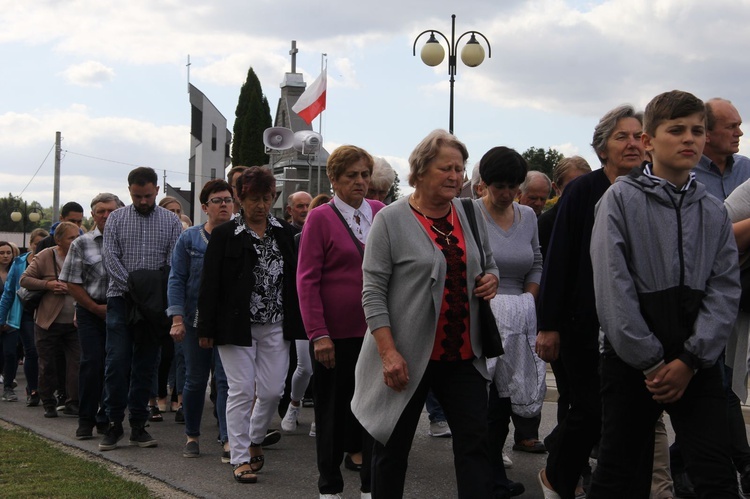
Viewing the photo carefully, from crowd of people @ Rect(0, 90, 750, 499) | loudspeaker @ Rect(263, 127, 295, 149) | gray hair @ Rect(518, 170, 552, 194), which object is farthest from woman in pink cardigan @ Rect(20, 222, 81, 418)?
loudspeaker @ Rect(263, 127, 295, 149)

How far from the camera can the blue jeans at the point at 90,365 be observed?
891 cm

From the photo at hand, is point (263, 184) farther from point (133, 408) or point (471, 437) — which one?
point (471, 437)

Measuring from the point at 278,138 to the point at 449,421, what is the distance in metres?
32.9

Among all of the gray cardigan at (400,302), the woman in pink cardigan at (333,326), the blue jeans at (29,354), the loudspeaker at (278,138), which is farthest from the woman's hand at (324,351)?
the loudspeaker at (278,138)

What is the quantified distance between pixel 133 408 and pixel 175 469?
4.10 feet

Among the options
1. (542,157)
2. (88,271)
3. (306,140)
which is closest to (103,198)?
(88,271)

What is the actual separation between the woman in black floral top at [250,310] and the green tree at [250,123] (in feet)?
238

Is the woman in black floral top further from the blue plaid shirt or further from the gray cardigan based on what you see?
the gray cardigan

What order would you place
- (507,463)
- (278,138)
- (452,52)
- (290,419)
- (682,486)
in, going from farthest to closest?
1. (278,138)
2. (452,52)
3. (290,419)
4. (507,463)
5. (682,486)

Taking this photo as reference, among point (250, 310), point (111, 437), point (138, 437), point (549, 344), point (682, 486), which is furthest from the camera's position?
point (138, 437)

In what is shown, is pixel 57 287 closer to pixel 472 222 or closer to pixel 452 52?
pixel 472 222

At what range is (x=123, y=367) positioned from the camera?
850 cm

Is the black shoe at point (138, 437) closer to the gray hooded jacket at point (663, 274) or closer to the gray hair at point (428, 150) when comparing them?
the gray hair at point (428, 150)

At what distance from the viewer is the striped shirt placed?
8953mm
